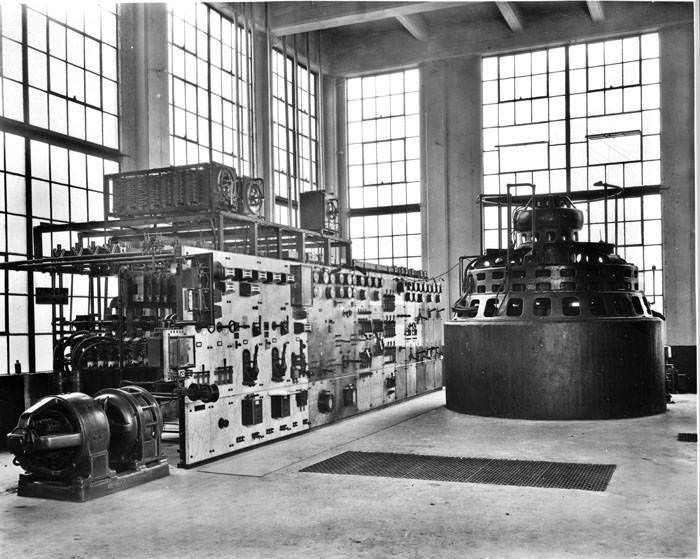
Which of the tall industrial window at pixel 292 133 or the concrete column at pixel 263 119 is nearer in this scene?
the concrete column at pixel 263 119

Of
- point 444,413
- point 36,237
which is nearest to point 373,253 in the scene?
point 444,413

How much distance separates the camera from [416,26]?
18062 mm

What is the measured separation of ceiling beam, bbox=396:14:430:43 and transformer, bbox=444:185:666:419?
25.3 feet

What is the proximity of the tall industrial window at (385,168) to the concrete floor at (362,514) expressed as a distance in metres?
10.7

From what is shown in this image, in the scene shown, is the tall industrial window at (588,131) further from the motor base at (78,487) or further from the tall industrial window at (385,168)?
the motor base at (78,487)

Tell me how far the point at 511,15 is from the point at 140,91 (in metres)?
8.90

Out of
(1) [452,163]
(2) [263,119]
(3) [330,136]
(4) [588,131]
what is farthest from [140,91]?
(4) [588,131]

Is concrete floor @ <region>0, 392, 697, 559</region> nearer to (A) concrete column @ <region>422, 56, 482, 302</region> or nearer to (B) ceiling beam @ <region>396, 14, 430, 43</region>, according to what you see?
(A) concrete column @ <region>422, 56, 482, 302</region>

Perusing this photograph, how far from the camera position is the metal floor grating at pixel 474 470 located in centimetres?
733

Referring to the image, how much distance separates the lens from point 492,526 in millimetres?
5805

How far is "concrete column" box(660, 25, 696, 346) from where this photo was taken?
16.1 metres

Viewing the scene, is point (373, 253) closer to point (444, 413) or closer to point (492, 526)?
point (444, 413)

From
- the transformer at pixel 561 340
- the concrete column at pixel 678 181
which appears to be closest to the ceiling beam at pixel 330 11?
the concrete column at pixel 678 181

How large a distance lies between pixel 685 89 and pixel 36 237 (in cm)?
1388
